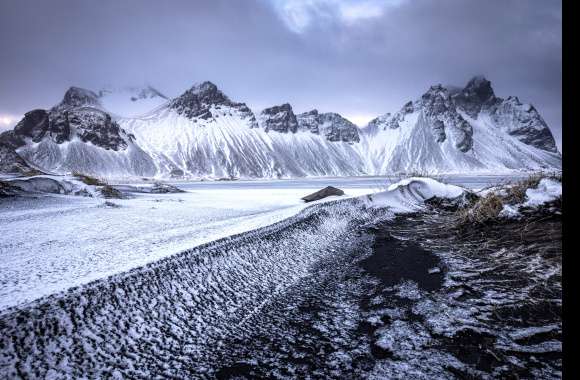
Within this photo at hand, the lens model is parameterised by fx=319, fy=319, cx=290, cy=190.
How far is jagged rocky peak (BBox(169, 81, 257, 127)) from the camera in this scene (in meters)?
171

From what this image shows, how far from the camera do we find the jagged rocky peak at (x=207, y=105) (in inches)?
6722

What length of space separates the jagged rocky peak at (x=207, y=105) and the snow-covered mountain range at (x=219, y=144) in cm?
55

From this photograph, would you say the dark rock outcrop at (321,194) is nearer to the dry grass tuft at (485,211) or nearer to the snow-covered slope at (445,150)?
the dry grass tuft at (485,211)

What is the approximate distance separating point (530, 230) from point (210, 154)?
443ft

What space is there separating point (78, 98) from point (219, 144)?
100042 mm

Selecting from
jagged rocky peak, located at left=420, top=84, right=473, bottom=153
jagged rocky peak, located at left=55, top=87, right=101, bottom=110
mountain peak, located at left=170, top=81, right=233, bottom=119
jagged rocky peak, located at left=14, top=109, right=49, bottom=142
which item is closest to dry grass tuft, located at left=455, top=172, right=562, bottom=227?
jagged rocky peak, located at left=14, top=109, right=49, bottom=142

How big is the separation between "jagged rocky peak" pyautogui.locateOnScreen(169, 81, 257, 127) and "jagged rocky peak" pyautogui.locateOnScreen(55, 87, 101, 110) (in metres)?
45.6

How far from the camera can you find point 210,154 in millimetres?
132625

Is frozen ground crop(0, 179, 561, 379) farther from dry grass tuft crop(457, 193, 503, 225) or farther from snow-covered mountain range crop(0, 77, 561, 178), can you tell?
snow-covered mountain range crop(0, 77, 561, 178)

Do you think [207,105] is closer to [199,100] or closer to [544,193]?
[199,100]

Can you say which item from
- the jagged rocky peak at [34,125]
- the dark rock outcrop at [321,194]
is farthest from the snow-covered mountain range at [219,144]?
the dark rock outcrop at [321,194]

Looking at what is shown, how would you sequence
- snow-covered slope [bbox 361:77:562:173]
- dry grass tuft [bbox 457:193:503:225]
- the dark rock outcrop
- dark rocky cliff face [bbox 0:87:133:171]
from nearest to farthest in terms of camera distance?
dry grass tuft [bbox 457:193:503:225], the dark rock outcrop, dark rocky cliff face [bbox 0:87:133:171], snow-covered slope [bbox 361:77:562:173]

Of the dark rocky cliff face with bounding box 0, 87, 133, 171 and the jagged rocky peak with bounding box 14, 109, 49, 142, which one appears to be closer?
the dark rocky cliff face with bounding box 0, 87, 133, 171
